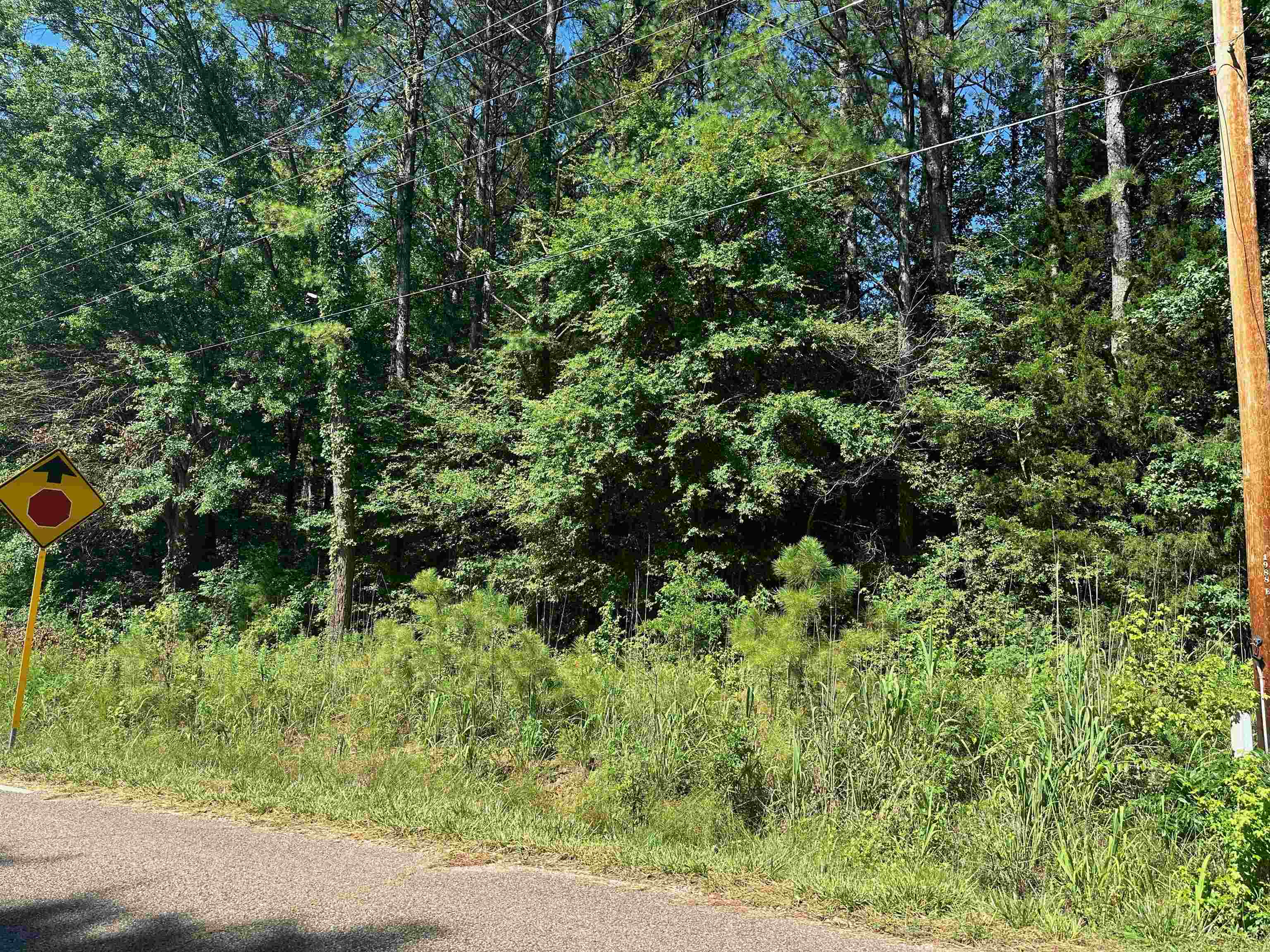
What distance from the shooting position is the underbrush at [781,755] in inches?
176

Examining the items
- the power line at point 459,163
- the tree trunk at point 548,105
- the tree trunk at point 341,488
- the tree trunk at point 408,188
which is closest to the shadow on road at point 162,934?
the tree trunk at point 341,488

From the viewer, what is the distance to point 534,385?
60.4 ft

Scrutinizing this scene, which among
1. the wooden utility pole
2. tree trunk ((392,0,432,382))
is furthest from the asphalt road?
tree trunk ((392,0,432,382))

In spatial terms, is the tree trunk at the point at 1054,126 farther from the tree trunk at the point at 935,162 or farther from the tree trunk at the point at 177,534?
the tree trunk at the point at 177,534

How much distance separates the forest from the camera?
559 cm

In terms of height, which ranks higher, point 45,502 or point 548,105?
point 548,105

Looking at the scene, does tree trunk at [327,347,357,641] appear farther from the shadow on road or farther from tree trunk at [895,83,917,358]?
the shadow on road

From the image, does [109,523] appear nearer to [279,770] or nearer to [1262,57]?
[279,770]

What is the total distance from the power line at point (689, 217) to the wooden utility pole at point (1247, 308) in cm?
96

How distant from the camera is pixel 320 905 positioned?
13.5 feet

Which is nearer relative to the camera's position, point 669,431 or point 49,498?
point 49,498

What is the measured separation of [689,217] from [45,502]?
1041cm

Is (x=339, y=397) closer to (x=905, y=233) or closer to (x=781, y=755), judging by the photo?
(x=905, y=233)

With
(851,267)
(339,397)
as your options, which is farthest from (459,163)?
(851,267)
